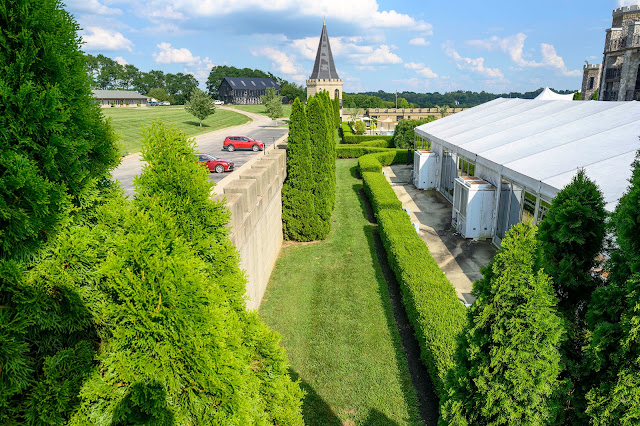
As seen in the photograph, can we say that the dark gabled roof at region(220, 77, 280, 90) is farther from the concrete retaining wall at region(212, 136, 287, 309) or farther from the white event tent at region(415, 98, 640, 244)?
the concrete retaining wall at region(212, 136, 287, 309)

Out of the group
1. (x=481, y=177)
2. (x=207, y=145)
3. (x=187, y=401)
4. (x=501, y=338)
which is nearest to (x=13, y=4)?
(x=187, y=401)

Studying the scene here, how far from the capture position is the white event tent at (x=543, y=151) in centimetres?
1016

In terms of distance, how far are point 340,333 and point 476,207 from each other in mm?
7878

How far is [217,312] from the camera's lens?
273 cm

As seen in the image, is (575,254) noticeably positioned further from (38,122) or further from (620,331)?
(38,122)

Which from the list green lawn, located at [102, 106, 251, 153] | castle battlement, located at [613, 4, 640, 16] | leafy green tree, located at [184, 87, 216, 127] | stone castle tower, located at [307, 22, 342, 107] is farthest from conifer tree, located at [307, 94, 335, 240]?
castle battlement, located at [613, 4, 640, 16]

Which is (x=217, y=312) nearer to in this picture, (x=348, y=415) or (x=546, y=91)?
(x=348, y=415)

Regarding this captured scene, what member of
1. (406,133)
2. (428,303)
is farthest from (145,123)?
(428,303)

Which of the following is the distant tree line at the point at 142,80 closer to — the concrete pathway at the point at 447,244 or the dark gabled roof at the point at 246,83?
the dark gabled roof at the point at 246,83

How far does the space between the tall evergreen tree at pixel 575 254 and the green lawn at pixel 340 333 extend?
11.5 ft

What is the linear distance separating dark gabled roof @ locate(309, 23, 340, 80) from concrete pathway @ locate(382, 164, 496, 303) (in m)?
54.8

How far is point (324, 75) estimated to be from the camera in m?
71.6

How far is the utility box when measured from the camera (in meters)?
21.6

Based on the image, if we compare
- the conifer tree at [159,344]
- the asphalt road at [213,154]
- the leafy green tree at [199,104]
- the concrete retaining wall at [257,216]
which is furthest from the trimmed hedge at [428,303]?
the leafy green tree at [199,104]
